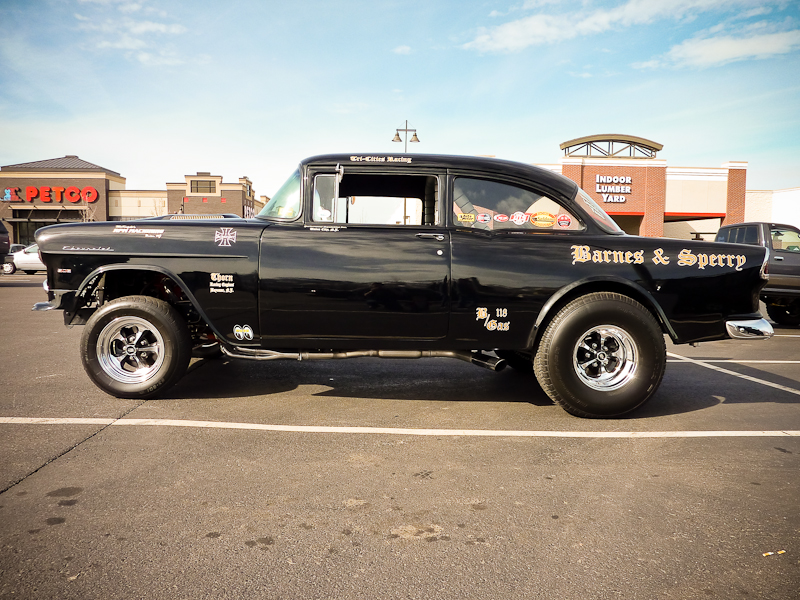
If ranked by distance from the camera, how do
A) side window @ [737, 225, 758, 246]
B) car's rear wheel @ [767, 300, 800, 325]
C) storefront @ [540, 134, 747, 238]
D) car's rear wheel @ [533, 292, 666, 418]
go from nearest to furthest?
car's rear wheel @ [533, 292, 666, 418]
side window @ [737, 225, 758, 246]
car's rear wheel @ [767, 300, 800, 325]
storefront @ [540, 134, 747, 238]

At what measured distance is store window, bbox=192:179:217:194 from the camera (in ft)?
183


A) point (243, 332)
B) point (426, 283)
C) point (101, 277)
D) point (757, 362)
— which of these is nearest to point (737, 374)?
point (757, 362)

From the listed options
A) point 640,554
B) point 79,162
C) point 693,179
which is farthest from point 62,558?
point 79,162

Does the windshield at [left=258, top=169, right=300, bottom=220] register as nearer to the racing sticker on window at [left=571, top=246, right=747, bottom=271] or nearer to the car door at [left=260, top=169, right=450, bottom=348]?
the car door at [left=260, top=169, right=450, bottom=348]

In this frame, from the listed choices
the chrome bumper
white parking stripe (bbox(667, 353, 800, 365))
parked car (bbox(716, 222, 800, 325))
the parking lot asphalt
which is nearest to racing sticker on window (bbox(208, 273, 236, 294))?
the parking lot asphalt

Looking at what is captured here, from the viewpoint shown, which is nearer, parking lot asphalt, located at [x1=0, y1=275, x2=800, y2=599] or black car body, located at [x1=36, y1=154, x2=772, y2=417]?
parking lot asphalt, located at [x1=0, y1=275, x2=800, y2=599]

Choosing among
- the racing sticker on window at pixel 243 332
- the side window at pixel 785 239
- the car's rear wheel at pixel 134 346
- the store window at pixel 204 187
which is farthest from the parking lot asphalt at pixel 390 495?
the store window at pixel 204 187

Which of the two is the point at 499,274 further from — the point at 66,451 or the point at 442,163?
the point at 66,451

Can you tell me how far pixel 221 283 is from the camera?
13.6ft

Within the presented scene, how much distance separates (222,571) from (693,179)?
40140 millimetres

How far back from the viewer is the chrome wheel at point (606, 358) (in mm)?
4156

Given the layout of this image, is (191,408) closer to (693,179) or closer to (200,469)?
(200,469)

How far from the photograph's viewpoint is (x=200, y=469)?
3053 mm

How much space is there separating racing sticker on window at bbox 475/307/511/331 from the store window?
186 feet
